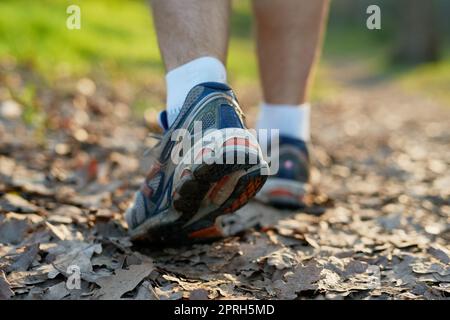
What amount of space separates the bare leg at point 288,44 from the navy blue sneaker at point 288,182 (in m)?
0.21

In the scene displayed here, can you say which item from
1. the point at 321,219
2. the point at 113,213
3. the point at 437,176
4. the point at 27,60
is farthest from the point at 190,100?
the point at 27,60

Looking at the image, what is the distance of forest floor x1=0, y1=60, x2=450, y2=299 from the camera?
5.25 ft

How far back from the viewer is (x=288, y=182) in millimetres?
2424

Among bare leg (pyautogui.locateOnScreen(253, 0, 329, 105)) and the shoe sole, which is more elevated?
bare leg (pyautogui.locateOnScreen(253, 0, 329, 105))

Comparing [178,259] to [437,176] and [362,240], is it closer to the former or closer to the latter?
[362,240]

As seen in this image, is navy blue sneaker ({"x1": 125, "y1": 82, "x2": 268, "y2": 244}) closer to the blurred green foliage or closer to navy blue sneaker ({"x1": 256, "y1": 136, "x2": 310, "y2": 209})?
navy blue sneaker ({"x1": 256, "y1": 136, "x2": 310, "y2": 209})

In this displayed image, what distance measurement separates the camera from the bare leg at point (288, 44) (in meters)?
2.38

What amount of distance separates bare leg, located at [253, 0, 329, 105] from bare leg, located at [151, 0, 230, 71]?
0.61 m

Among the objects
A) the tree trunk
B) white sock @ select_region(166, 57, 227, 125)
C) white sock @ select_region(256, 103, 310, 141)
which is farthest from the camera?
the tree trunk

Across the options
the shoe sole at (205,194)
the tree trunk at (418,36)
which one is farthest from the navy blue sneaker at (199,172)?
the tree trunk at (418,36)

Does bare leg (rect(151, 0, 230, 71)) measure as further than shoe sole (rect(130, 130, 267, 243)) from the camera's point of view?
Yes

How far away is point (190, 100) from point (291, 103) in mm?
865
